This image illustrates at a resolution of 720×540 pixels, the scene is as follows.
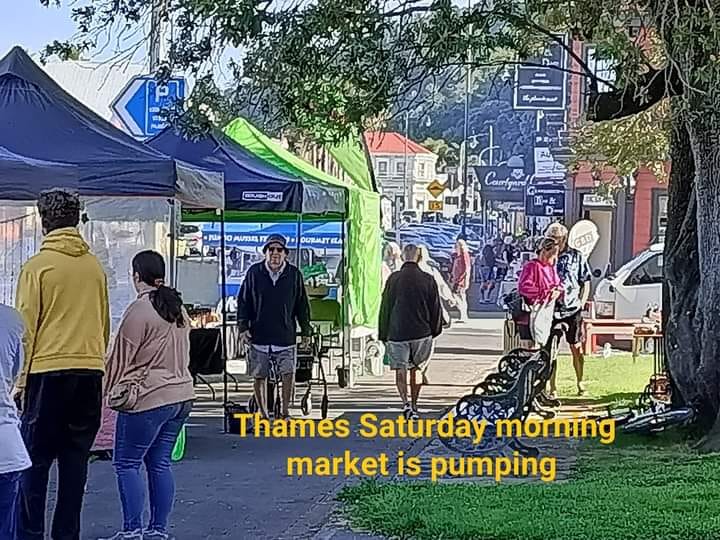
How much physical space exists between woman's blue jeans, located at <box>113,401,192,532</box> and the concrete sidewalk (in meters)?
0.71

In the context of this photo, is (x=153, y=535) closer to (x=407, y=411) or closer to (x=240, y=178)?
(x=407, y=411)

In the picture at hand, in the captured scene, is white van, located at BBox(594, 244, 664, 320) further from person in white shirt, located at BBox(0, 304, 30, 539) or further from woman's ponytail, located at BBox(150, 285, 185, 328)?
person in white shirt, located at BBox(0, 304, 30, 539)

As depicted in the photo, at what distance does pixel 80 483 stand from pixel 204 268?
9825 millimetres

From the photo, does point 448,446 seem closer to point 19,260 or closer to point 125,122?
point 19,260

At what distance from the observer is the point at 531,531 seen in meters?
7.72

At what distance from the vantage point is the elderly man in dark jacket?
1330cm

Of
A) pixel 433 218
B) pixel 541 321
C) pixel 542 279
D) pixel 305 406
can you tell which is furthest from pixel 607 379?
pixel 433 218

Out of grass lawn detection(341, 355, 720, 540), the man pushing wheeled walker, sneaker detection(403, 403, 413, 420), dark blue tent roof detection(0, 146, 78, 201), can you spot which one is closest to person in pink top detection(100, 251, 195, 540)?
grass lawn detection(341, 355, 720, 540)

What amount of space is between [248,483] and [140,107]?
483cm

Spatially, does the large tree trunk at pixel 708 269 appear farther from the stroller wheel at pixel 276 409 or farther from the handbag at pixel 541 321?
the stroller wheel at pixel 276 409

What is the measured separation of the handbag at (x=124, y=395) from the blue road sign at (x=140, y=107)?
599cm

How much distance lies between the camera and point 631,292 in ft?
79.3

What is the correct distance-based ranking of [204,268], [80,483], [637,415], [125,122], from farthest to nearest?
[204,268] → [125,122] → [637,415] → [80,483]

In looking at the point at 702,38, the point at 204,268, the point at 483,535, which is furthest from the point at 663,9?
the point at 204,268
